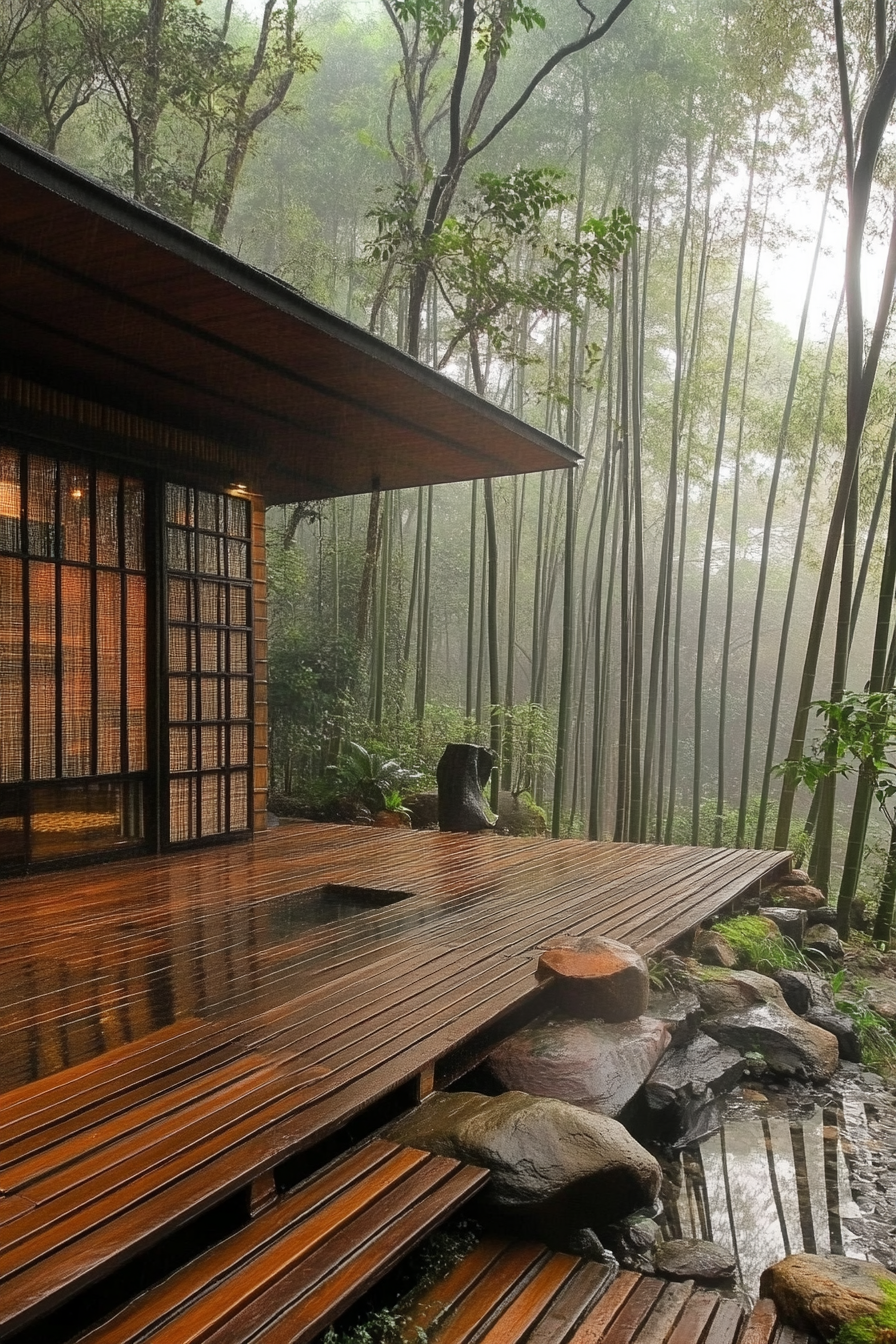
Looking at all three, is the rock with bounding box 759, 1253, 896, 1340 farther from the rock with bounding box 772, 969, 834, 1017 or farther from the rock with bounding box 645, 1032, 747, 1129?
the rock with bounding box 772, 969, 834, 1017

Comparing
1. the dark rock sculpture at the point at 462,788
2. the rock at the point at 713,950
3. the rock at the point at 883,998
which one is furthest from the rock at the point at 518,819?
the rock at the point at 713,950

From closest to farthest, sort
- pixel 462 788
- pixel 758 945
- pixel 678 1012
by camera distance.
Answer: pixel 678 1012
pixel 758 945
pixel 462 788

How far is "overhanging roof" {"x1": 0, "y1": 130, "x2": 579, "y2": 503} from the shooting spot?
8.86 ft

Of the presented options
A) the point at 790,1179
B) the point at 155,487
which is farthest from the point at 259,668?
the point at 790,1179

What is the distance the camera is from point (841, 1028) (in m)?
3.68

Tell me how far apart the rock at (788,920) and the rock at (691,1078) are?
1.71 metres

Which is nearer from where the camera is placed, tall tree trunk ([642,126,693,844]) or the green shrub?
the green shrub

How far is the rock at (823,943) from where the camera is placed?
15.7ft

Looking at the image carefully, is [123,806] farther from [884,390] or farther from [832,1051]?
[884,390]

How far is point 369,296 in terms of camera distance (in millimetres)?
10570

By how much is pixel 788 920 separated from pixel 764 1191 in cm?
250

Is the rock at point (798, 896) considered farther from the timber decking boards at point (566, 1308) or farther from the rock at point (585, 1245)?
the timber decking boards at point (566, 1308)

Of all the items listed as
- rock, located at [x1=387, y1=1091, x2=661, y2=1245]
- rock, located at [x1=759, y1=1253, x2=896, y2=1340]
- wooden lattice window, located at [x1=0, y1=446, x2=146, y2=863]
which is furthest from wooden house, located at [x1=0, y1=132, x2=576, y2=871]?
rock, located at [x1=759, y1=1253, x2=896, y2=1340]

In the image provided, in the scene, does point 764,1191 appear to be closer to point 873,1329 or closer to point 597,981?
point 597,981
